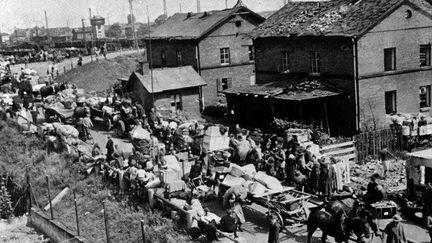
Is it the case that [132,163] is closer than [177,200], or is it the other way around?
[177,200]

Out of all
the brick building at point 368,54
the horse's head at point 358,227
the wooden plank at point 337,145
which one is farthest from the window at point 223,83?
the horse's head at point 358,227

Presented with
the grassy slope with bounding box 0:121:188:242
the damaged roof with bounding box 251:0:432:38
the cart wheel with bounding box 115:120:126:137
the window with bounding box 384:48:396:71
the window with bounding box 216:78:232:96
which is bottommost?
the grassy slope with bounding box 0:121:188:242

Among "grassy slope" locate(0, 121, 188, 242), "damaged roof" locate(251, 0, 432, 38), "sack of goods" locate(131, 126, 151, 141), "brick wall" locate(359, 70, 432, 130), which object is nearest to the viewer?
"grassy slope" locate(0, 121, 188, 242)

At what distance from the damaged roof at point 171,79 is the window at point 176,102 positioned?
729mm

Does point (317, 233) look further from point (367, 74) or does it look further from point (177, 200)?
point (367, 74)

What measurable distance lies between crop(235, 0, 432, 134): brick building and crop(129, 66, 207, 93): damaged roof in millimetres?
8555

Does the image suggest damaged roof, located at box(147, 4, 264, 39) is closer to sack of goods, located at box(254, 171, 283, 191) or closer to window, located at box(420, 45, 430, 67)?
window, located at box(420, 45, 430, 67)

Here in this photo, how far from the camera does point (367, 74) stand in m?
31.8

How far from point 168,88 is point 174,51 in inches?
364

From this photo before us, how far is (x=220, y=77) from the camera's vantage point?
45.0 m

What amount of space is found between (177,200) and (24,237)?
9.67 meters

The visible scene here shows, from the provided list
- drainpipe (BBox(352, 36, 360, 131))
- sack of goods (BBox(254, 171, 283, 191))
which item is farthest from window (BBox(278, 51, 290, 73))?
sack of goods (BBox(254, 171, 283, 191))

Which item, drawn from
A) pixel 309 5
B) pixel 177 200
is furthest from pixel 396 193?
pixel 309 5

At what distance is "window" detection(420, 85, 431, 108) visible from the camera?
34469 millimetres
